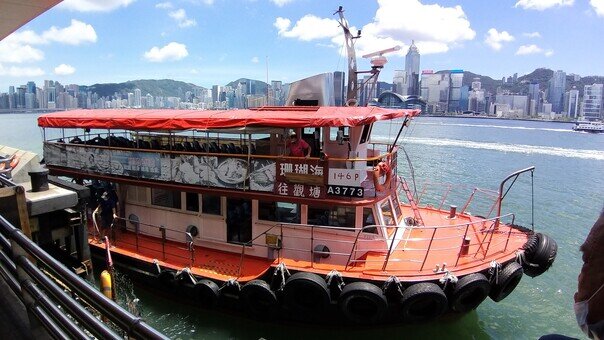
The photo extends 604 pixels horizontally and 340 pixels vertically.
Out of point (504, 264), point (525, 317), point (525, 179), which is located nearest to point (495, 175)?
point (525, 179)

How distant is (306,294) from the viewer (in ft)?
27.1

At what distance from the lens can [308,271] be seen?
8.33 m

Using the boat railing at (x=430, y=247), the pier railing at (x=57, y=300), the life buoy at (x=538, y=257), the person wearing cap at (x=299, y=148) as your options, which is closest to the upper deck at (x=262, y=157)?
the person wearing cap at (x=299, y=148)

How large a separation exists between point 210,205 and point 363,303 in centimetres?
457

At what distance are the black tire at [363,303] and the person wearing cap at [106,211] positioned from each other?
282 inches

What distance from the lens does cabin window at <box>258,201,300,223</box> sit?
9648 millimetres

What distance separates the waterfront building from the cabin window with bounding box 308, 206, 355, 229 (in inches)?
6953

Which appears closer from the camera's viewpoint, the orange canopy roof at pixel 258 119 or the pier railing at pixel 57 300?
the pier railing at pixel 57 300

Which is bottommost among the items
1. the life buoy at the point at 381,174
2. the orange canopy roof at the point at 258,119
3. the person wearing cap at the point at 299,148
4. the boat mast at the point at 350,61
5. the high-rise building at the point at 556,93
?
the life buoy at the point at 381,174

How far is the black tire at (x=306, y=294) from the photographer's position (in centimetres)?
802

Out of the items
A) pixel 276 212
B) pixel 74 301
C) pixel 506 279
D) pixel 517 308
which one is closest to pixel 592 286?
pixel 74 301

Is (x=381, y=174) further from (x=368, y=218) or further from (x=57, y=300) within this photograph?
(x=57, y=300)

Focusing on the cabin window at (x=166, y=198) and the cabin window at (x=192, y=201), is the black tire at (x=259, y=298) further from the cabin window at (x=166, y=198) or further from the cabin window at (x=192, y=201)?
the cabin window at (x=166, y=198)

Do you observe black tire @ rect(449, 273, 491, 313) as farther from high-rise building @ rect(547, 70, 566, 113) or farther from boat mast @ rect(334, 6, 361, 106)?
high-rise building @ rect(547, 70, 566, 113)
